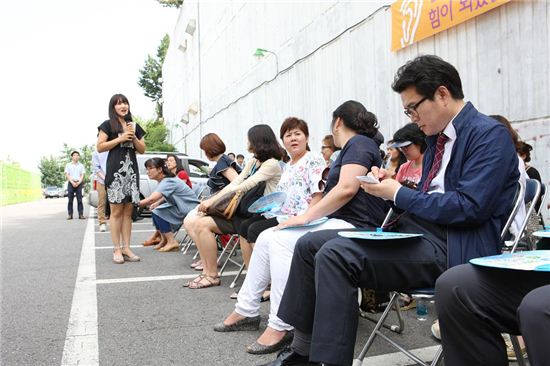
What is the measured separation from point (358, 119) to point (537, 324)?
1777mm

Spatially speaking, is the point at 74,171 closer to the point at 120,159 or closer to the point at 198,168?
the point at 198,168

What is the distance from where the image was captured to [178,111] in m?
37.9

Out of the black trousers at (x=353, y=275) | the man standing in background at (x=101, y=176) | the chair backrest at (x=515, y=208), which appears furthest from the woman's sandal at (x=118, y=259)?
the chair backrest at (x=515, y=208)

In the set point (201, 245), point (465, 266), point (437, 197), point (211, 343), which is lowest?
point (211, 343)

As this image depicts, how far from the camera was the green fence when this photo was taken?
93.1 ft

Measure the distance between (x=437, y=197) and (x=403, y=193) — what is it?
A: 16 centimetres

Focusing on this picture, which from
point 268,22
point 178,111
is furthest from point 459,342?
point 178,111

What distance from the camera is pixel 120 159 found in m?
5.69

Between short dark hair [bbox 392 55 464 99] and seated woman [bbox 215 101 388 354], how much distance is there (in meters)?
0.72

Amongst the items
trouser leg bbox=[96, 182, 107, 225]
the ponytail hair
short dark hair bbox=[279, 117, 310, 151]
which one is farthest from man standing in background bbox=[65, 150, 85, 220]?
short dark hair bbox=[279, 117, 310, 151]

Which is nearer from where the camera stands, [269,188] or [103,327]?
[103,327]

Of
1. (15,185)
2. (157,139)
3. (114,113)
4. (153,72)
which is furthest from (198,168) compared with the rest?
(153,72)

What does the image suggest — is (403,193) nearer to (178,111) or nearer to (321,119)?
(321,119)

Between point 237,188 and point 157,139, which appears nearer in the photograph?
point 237,188
